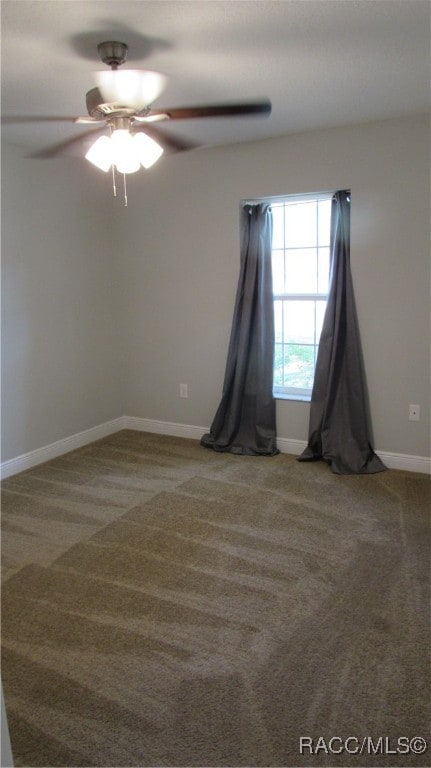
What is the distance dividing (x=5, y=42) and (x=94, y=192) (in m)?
2.17

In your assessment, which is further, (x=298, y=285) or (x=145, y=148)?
(x=298, y=285)

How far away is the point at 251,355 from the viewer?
4016 mm

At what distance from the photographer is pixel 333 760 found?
1528mm

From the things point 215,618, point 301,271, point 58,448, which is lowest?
point 215,618

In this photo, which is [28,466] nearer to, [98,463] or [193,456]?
[98,463]

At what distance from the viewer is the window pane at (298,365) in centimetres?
405

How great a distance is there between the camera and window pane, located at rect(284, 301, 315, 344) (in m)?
3.98

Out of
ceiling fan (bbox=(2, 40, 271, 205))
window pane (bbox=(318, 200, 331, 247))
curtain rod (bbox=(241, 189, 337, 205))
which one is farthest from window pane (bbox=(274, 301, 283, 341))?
ceiling fan (bbox=(2, 40, 271, 205))

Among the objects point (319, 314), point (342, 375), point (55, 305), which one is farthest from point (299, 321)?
point (55, 305)

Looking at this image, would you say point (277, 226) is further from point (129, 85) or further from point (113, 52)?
point (129, 85)

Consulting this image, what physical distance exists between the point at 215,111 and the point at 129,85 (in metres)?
0.38

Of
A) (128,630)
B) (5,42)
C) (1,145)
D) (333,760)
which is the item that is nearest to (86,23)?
(5,42)

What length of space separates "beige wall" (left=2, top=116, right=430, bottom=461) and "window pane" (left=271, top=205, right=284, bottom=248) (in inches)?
8.8

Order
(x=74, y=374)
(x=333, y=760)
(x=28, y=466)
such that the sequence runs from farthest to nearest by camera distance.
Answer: (x=74, y=374) → (x=28, y=466) → (x=333, y=760)
